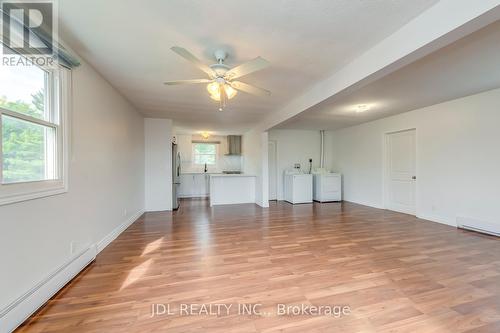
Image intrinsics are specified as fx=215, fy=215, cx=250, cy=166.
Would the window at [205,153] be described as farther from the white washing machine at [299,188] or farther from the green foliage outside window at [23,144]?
the green foliage outside window at [23,144]

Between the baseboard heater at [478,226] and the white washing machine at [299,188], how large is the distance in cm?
342

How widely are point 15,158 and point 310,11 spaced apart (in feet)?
8.41

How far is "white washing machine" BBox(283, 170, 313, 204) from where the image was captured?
6.56m

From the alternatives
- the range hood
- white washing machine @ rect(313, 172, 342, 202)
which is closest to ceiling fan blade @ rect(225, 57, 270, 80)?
Answer: white washing machine @ rect(313, 172, 342, 202)

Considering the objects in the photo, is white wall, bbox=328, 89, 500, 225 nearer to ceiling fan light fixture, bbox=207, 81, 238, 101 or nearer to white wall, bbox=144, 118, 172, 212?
ceiling fan light fixture, bbox=207, 81, 238, 101

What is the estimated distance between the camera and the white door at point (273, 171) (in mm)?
7281

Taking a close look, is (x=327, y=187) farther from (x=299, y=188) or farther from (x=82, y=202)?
(x=82, y=202)

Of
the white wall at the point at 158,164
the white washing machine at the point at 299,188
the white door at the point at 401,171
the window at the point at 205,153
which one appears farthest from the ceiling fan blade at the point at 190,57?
the window at the point at 205,153

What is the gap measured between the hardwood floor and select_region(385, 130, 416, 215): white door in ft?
4.50

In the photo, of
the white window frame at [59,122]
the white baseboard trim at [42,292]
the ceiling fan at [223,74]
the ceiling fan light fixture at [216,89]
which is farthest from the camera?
the ceiling fan light fixture at [216,89]

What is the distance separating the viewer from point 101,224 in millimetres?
2957

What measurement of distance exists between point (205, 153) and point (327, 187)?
182 inches

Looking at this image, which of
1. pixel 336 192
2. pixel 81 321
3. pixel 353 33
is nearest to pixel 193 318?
pixel 81 321

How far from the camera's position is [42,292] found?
1.79 m
